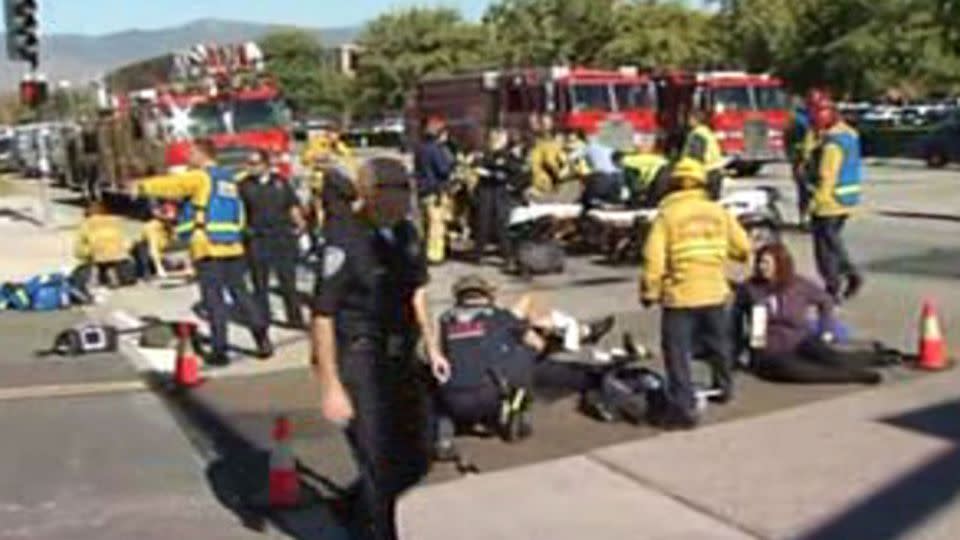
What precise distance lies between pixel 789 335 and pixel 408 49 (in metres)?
96.5

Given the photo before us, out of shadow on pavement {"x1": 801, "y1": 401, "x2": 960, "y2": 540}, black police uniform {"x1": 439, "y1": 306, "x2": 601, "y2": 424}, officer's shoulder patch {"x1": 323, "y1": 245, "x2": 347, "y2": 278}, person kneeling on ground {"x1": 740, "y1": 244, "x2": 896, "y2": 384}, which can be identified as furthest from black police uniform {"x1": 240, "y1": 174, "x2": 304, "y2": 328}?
officer's shoulder patch {"x1": 323, "y1": 245, "x2": 347, "y2": 278}

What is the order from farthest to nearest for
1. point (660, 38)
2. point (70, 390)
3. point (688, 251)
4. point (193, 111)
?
point (660, 38) → point (193, 111) → point (70, 390) → point (688, 251)

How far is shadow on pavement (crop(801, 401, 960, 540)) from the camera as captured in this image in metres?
7.23

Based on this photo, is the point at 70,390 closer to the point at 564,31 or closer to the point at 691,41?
the point at 691,41

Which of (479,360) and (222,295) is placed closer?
(479,360)

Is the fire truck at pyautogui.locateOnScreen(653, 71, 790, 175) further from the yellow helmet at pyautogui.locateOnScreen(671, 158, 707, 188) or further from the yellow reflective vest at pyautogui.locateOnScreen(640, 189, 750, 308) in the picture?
the yellow reflective vest at pyautogui.locateOnScreen(640, 189, 750, 308)

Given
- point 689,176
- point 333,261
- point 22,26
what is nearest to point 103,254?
point 22,26

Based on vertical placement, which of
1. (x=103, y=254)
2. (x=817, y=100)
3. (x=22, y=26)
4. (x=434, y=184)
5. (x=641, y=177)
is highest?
(x=22, y=26)

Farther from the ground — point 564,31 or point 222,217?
point 222,217

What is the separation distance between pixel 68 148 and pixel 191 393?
36262mm

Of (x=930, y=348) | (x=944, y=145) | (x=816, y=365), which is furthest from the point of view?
(x=944, y=145)

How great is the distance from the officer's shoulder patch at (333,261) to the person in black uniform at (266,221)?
24.9ft

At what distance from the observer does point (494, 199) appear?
68.2ft

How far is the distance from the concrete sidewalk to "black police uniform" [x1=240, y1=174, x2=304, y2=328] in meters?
5.50
